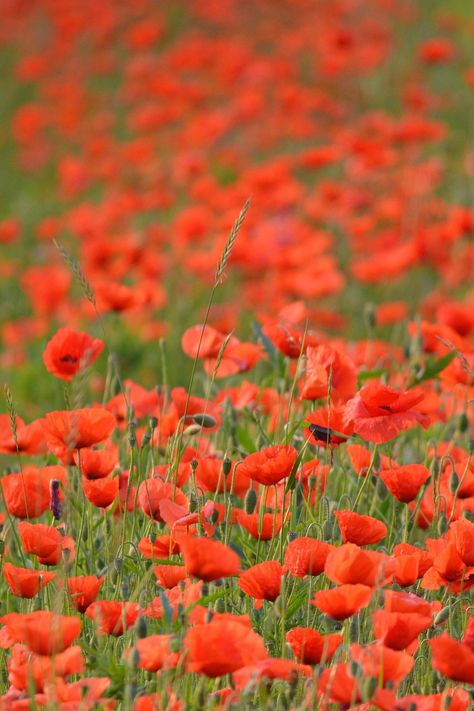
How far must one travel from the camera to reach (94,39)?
10.1 metres

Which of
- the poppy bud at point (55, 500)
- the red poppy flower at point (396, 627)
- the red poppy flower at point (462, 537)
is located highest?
the red poppy flower at point (396, 627)

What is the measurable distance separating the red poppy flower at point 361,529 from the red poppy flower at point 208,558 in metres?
0.27

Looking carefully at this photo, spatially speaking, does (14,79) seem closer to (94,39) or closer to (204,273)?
(94,39)

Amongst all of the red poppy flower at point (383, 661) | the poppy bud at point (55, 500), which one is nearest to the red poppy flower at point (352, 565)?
the red poppy flower at point (383, 661)

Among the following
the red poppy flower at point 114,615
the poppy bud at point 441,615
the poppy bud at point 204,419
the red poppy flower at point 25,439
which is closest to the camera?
the red poppy flower at point 114,615

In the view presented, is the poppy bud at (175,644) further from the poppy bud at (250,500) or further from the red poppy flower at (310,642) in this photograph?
the poppy bud at (250,500)

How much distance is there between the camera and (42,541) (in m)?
1.55

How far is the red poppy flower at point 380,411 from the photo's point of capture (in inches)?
65.1

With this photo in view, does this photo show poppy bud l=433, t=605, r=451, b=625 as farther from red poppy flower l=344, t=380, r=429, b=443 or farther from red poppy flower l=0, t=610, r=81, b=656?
red poppy flower l=0, t=610, r=81, b=656

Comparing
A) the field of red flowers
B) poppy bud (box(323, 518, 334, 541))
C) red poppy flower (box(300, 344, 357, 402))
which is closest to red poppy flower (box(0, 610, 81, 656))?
the field of red flowers

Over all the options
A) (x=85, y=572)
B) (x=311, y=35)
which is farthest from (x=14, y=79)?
(x=85, y=572)

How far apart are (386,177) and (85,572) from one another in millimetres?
4931

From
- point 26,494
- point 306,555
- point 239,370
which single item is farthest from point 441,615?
point 239,370

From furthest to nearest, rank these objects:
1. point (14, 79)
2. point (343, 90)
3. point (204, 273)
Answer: point (14, 79) → point (343, 90) → point (204, 273)
